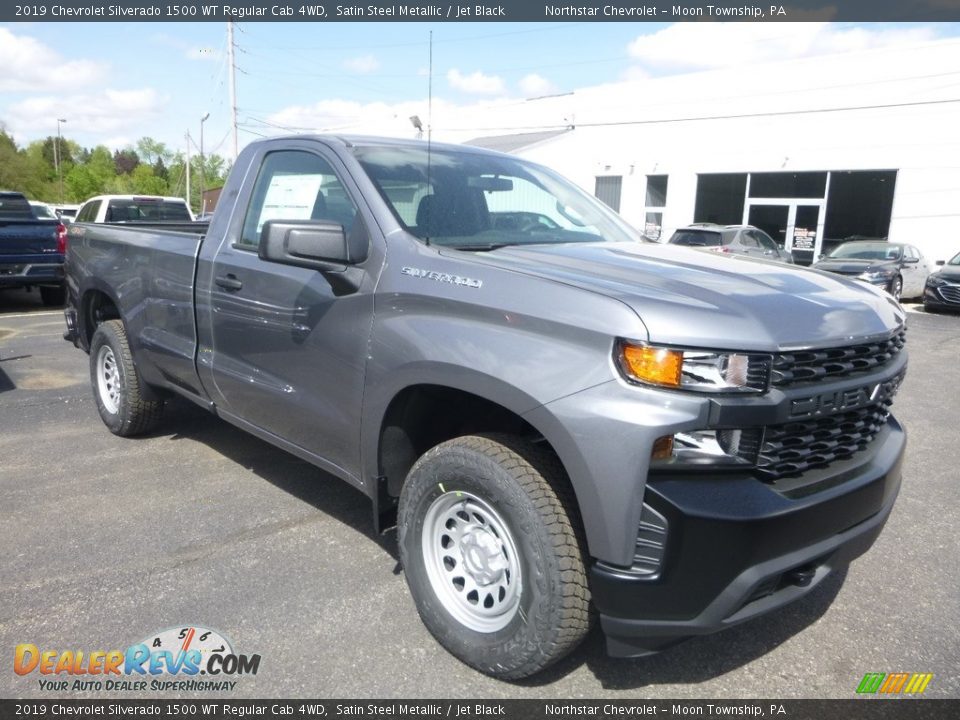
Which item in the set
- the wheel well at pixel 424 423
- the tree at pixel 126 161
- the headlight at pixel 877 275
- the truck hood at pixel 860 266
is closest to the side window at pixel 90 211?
Result: the wheel well at pixel 424 423

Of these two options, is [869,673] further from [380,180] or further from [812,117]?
[812,117]

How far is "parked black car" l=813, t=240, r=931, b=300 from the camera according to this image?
1509cm

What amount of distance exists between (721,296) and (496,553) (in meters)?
1.16

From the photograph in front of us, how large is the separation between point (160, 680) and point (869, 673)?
2596mm

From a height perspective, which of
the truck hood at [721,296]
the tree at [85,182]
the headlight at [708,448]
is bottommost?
the headlight at [708,448]

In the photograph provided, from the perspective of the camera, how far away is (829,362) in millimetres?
2350

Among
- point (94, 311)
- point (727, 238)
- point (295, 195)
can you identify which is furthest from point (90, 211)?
point (727, 238)

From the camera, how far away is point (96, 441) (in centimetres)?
520

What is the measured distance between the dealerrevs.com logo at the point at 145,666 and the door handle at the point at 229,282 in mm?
1659


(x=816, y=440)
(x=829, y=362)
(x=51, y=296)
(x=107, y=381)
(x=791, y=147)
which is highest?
(x=791, y=147)

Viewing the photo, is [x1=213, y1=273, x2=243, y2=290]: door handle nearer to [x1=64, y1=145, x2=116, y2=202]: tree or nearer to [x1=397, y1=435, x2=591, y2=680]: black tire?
[x1=397, y1=435, x2=591, y2=680]: black tire

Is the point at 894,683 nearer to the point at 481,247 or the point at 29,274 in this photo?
the point at 481,247

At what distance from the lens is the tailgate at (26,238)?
1069 centimetres

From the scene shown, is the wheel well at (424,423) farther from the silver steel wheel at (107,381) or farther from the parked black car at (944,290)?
the parked black car at (944,290)
